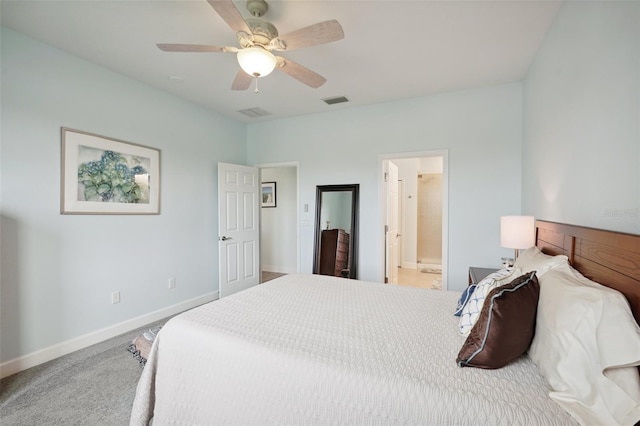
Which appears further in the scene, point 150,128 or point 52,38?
point 150,128

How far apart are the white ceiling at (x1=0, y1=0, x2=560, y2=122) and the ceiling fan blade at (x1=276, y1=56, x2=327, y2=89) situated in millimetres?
309

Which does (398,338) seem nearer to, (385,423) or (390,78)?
(385,423)

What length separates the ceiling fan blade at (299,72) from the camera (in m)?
2.08

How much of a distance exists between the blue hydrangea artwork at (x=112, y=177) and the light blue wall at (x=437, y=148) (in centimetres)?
204

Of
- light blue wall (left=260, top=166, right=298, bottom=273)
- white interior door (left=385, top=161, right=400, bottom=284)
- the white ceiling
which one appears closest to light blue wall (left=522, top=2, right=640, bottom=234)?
the white ceiling

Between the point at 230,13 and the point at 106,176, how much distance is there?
7.34ft

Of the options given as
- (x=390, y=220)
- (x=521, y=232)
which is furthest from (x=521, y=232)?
(x=390, y=220)

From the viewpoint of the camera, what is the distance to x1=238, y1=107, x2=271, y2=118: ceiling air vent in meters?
4.04

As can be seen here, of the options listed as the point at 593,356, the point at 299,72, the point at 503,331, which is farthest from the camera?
the point at 299,72

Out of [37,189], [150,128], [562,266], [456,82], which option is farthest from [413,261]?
[37,189]

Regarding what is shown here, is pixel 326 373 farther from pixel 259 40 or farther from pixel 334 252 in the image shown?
pixel 334 252

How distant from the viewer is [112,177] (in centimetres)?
293

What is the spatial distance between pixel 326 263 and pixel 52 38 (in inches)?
146

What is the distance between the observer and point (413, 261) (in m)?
6.28
